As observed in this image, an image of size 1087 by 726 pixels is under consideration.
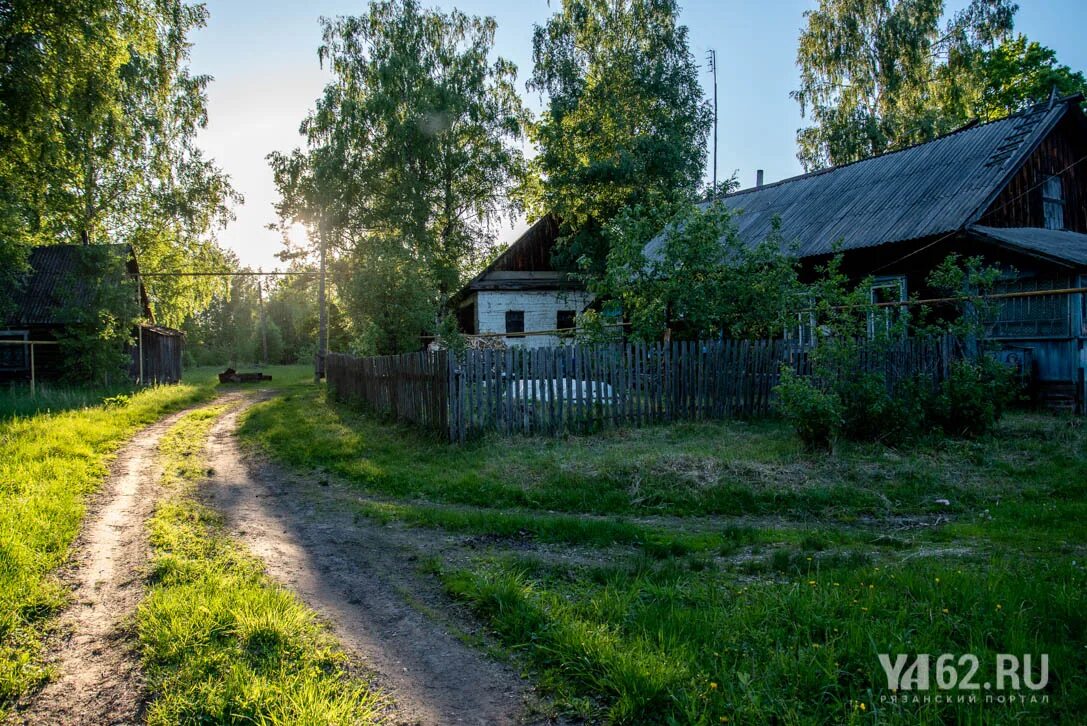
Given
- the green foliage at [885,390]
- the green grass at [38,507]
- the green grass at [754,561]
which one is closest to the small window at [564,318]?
the green grass at [38,507]

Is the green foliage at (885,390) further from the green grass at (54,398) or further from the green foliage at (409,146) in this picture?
the green foliage at (409,146)

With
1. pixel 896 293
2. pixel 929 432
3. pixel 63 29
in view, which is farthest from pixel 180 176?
pixel 929 432

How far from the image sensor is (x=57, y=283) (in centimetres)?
2350

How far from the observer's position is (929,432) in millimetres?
9195

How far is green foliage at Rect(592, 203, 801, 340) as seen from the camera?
1279 cm

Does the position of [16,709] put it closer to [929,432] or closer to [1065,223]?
[929,432]

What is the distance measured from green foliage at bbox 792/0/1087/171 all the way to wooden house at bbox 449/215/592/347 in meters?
12.1

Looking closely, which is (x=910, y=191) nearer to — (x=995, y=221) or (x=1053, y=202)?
(x=995, y=221)

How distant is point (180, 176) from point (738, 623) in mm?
29639

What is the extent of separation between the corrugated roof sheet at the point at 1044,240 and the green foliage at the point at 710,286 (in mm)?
3956

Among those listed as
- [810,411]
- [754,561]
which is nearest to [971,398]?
[810,411]

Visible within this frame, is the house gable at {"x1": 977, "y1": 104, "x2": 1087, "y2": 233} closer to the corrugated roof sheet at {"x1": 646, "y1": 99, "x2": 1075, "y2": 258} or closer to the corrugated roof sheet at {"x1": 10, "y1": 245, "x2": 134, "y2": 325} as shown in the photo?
the corrugated roof sheet at {"x1": 646, "y1": 99, "x2": 1075, "y2": 258}

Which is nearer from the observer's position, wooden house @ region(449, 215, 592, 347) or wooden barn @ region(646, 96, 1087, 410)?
wooden barn @ region(646, 96, 1087, 410)

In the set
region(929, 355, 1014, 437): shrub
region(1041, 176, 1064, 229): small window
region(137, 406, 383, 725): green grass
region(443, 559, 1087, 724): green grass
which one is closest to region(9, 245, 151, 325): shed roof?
region(137, 406, 383, 725): green grass
